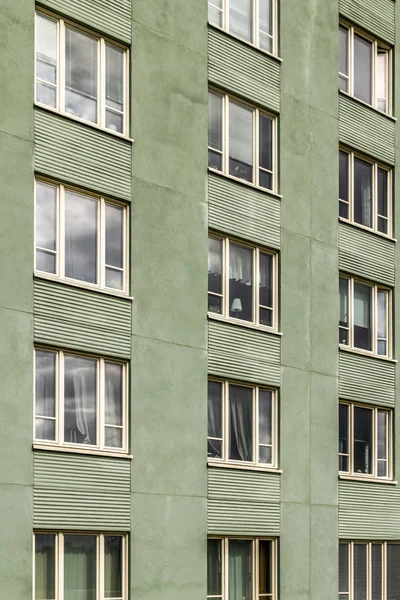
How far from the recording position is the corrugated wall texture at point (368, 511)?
33.5m

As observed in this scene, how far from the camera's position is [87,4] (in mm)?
27266

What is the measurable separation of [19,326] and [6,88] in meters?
4.91

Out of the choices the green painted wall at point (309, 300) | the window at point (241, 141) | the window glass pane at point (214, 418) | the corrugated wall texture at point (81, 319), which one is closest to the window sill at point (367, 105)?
the green painted wall at point (309, 300)

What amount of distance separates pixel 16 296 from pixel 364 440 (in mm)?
13826

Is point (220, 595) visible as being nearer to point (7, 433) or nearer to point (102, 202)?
point (7, 433)

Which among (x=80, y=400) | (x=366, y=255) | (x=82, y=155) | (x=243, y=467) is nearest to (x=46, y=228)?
(x=82, y=155)

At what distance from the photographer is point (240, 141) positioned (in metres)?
31.6

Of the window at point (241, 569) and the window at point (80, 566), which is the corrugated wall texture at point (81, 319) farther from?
the window at point (241, 569)

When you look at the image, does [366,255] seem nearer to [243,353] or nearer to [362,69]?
[362,69]

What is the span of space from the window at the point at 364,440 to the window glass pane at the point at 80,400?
389 inches

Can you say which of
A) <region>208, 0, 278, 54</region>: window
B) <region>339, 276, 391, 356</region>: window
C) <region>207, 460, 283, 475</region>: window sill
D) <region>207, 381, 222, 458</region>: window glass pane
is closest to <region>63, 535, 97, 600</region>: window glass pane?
<region>207, 460, 283, 475</region>: window sill

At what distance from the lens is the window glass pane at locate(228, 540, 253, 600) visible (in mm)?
29562

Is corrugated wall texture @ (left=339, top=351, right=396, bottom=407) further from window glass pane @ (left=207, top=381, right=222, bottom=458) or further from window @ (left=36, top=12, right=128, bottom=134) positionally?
window @ (left=36, top=12, right=128, bottom=134)

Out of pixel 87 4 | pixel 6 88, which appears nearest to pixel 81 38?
pixel 87 4
